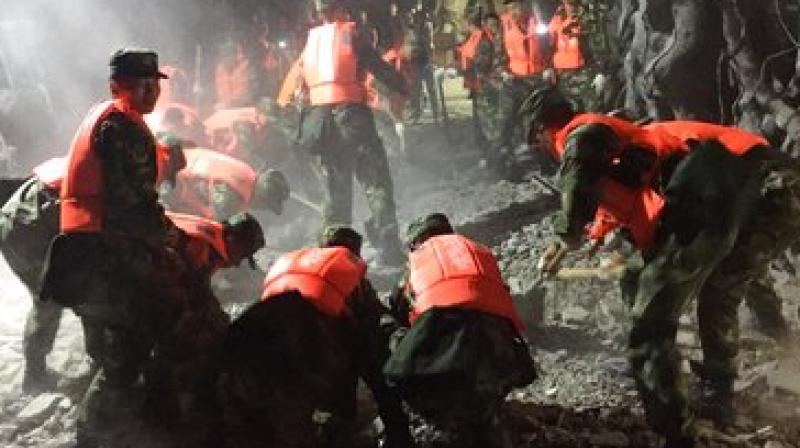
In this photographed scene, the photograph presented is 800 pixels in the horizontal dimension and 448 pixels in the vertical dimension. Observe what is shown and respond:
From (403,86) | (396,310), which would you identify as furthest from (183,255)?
(403,86)

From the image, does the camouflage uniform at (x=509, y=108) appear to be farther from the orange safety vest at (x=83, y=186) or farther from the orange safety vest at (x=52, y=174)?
the orange safety vest at (x=83, y=186)

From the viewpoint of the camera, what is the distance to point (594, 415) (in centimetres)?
441

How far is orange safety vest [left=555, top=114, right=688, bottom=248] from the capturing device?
3836mm

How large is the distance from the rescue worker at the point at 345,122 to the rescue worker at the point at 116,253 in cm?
263

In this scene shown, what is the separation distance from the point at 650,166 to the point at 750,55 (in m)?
3.27

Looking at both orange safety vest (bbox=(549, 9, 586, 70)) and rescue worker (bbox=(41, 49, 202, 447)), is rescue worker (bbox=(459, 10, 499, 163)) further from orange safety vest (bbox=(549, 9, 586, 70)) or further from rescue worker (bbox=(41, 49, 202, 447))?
rescue worker (bbox=(41, 49, 202, 447))

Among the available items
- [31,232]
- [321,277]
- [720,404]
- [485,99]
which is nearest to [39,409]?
[31,232]

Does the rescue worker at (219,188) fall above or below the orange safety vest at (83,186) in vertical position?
below

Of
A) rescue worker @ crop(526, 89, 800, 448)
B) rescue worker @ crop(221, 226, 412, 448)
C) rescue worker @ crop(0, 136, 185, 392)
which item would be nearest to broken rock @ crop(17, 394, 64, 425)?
rescue worker @ crop(0, 136, 185, 392)

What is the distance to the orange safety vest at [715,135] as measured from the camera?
400cm

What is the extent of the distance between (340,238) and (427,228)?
0.52 meters

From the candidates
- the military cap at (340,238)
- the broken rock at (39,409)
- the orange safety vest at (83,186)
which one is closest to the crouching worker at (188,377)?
the orange safety vest at (83,186)

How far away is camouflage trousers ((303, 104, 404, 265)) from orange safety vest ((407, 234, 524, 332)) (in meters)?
3.41

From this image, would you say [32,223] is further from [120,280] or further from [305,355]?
[305,355]
